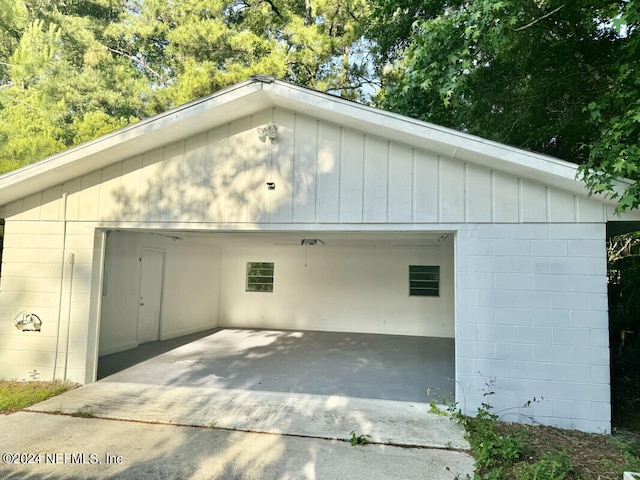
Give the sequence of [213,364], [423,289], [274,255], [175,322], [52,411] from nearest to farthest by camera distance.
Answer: [52,411], [213,364], [175,322], [423,289], [274,255]

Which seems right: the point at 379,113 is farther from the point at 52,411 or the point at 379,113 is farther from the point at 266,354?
the point at 266,354

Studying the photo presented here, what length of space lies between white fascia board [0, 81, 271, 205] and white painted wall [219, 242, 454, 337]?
21.6 feet

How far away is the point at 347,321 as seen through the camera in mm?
10891

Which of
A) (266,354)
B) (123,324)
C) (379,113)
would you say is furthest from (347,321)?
(379,113)

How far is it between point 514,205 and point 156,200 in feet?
14.3

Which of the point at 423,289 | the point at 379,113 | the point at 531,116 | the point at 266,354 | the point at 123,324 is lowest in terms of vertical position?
the point at 266,354

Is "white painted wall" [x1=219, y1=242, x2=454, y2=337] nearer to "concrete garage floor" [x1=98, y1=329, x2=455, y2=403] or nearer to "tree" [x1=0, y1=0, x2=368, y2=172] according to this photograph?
"concrete garage floor" [x1=98, y1=329, x2=455, y2=403]

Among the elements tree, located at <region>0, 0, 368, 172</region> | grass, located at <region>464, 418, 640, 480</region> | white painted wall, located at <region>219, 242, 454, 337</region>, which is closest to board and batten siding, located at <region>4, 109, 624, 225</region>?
grass, located at <region>464, 418, 640, 480</region>

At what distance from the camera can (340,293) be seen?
36.0 ft

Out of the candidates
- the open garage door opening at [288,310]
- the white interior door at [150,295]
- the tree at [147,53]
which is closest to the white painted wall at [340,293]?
the open garage door opening at [288,310]

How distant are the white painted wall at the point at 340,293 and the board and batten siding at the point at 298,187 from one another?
6.30 m

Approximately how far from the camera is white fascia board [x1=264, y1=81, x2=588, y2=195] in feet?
13.0

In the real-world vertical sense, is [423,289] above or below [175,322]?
above

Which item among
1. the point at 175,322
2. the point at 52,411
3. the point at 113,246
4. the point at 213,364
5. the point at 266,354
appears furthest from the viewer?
the point at 175,322
